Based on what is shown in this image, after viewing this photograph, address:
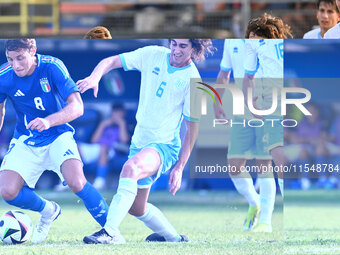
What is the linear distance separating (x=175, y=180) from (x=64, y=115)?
2.87ft

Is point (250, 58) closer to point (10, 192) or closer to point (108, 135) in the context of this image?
point (108, 135)

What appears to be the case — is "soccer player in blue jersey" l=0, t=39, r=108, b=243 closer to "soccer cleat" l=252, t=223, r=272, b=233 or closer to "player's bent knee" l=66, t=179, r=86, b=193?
"player's bent knee" l=66, t=179, r=86, b=193

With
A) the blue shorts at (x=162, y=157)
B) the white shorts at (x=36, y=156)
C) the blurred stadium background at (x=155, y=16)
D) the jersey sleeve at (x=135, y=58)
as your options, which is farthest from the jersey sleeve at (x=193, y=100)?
the blurred stadium background at (x=155, y=16)

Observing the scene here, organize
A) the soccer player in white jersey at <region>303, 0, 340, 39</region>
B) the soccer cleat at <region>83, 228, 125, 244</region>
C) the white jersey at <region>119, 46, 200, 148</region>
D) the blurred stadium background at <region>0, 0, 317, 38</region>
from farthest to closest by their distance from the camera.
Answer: the blurred stadium background at <region>0, 0, 317, 38</region>, the soccer player in white jersey at <region>303, 0, 340, 39</region>, the white jersey at <region>119, 46, 200, 148</region>, the soccer cleat at <region>83, 228, 125, 244</region>

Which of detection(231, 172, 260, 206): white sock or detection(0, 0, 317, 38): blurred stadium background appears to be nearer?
detection(231, 172, 260, 206): white sock

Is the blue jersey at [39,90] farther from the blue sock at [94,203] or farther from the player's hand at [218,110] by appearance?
the player's hand at [218,110]

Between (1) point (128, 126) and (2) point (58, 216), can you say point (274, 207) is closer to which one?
(1) point (128, 126)

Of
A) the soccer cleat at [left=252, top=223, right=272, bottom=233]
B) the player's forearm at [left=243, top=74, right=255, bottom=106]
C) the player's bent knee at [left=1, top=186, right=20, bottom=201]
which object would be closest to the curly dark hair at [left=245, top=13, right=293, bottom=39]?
the player's forearm at [left=243, top=74, right=255, bottom=106]

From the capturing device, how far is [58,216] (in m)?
5.24

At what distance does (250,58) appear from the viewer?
5.22 meters

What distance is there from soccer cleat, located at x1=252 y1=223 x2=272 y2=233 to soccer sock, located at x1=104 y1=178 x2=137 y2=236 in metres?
0.87

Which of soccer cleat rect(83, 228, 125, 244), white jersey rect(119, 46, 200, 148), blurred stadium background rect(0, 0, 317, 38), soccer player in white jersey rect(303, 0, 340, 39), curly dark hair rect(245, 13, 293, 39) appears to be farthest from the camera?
blurred stadium background rect(0, 0, 317, 38)

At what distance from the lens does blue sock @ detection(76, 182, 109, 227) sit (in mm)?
5207

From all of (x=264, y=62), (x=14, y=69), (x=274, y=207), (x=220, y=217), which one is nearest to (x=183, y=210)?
(x=220, y=217)
